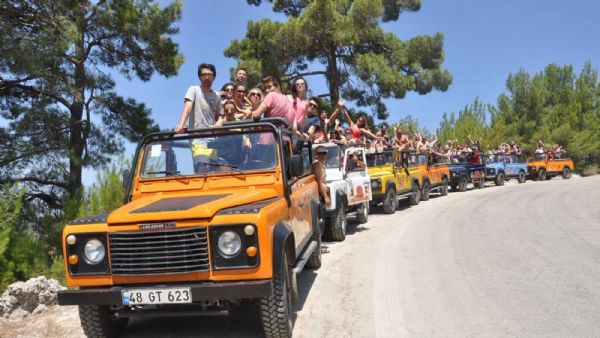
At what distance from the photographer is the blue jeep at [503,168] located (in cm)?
2694

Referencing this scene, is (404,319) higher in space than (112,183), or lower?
lower

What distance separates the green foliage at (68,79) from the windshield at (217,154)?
601 cm

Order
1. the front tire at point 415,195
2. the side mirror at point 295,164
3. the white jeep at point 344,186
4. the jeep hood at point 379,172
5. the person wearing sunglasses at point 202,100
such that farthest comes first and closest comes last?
the front tire at point 415,195 < the jeep hood at point 379,172 < the white jeep at point 344,186 < the person wearing sunglasses at point 202,100 < the side mirror at point 295,164

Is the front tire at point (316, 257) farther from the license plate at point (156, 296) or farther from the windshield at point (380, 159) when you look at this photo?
the windshield at point (380, 159)

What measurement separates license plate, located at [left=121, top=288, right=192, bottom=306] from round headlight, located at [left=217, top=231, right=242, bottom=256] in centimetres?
43

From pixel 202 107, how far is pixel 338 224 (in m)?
4.31

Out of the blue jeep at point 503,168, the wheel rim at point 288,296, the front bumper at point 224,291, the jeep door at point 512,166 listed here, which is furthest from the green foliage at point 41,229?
the jeep door at point 512,166

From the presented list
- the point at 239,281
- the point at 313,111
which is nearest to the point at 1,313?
the point at 239,281

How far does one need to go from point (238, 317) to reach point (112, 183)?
548 cm

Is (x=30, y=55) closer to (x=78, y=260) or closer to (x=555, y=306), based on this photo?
(x=78, y=260)

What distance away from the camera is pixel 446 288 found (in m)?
6.12

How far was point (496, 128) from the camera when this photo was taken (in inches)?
1716

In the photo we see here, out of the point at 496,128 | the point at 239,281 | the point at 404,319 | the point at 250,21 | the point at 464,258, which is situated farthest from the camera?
the point at 496,128

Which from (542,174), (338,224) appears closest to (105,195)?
(338,224)
